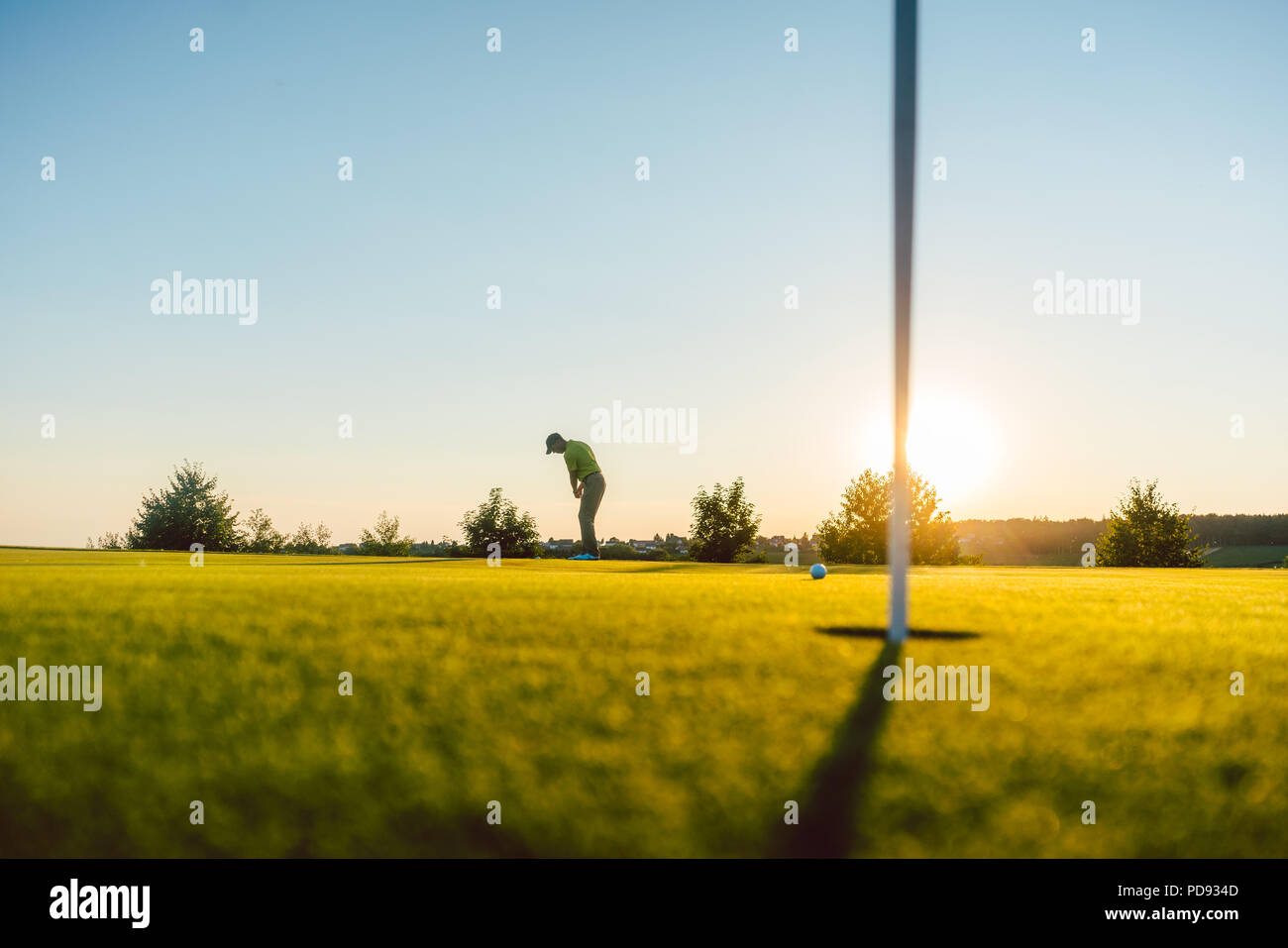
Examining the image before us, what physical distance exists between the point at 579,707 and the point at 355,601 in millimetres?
4397

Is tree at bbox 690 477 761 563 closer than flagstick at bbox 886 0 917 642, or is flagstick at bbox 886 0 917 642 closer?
flagstick at bbox 886 0 917 642

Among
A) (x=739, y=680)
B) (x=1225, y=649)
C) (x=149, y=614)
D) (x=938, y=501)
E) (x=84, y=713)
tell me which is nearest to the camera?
(x=84, y=713)

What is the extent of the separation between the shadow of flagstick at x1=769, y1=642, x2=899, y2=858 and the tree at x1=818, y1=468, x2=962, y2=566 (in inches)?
2198

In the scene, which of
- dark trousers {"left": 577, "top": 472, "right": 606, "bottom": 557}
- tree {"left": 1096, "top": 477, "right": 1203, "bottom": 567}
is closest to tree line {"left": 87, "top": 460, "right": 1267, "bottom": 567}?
tree {"left": 1096, "top": 477, "right": 1203, "bottom": 567}

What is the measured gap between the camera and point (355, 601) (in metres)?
7.60

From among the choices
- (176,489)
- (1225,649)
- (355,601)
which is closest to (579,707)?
(355,601)

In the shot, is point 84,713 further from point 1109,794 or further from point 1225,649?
point 1225,649

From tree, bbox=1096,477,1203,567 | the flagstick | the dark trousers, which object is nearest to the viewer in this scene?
the flagstick

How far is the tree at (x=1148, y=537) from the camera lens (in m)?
56.6

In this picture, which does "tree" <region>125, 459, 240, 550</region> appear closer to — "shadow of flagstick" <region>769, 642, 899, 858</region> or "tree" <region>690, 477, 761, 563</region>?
"tree" <region>690, 477, 761, 563</region>

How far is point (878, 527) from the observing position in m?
63.1

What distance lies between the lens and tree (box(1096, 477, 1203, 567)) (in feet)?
186
